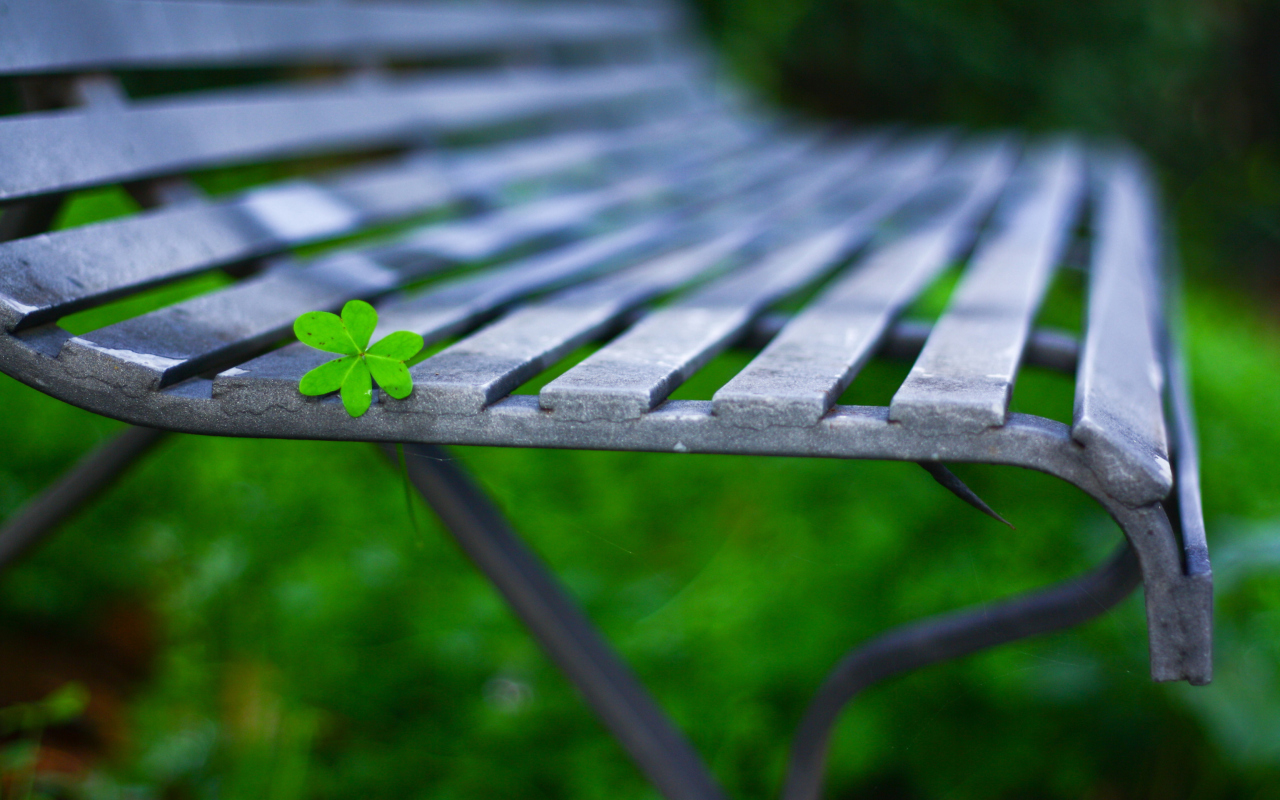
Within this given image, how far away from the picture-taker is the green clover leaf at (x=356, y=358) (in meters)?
0.72

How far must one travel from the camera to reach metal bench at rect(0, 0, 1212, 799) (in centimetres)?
69

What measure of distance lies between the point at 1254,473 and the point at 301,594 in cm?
207

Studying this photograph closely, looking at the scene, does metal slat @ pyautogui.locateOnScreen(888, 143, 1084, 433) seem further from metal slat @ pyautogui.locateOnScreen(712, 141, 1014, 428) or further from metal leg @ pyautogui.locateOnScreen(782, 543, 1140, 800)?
metal leg @ pyautogui.locateOnScreen(782, 543, 1140, 800)

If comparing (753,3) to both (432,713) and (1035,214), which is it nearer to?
(1035,214)

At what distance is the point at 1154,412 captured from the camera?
0.81 m

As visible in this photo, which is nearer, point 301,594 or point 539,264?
point 539,264

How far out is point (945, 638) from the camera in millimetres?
935

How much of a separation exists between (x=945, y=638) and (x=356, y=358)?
61 cm

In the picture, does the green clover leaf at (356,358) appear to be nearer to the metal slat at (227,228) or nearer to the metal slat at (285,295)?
the metal slat at (285,295)

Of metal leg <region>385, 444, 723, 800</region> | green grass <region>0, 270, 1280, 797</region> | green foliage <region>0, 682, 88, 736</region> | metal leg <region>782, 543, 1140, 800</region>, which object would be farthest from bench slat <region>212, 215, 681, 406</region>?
green foliage <region>0, 682, 88, 736</region>

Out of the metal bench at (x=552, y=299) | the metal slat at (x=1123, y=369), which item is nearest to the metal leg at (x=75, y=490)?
the metal bench at (x=552, y=299)

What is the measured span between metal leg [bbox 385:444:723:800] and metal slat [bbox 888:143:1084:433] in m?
0.45

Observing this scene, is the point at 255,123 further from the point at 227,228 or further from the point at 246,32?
the point at 227,228

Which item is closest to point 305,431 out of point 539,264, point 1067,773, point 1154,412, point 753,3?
point 539,264
